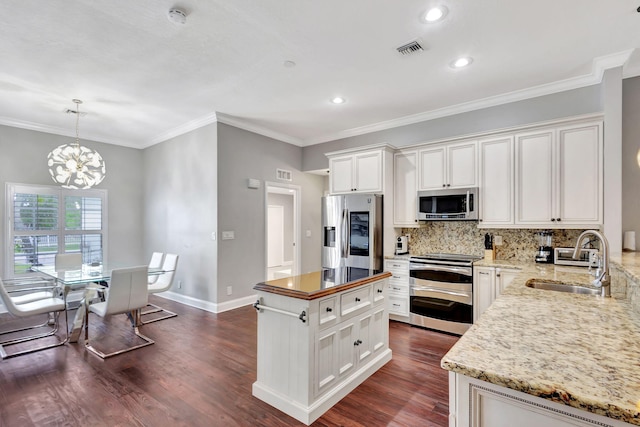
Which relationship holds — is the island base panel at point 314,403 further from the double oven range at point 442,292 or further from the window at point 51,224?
the window at point 51,224

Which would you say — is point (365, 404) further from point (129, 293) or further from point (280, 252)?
point (280, 252)

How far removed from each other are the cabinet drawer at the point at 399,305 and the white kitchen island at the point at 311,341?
1.58 metres

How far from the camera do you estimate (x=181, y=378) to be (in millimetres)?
2785

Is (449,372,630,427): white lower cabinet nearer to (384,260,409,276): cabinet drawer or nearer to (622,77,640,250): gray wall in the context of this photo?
(384,260,409,276): cabinet drawer

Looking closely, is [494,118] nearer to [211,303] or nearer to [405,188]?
[405,188]

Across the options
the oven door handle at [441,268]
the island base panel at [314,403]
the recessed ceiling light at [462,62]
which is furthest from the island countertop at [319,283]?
the recessed ceiling light at [462,62]

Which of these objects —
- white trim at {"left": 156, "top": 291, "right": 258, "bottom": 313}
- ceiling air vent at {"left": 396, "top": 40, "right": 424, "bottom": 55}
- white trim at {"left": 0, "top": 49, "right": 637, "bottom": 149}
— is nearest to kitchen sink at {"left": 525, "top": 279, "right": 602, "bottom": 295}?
ceiling air vent at {"left": 396, "top": 40, "right": 424, "bottom": 55}

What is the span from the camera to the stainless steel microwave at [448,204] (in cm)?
388

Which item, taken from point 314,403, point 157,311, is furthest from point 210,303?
point 314,403

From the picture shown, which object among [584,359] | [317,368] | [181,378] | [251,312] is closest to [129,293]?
[181,378]

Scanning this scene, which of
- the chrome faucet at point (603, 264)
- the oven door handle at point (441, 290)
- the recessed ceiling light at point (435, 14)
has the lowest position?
the oven door handle at point (441, 290)

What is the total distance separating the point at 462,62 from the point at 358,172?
197cm

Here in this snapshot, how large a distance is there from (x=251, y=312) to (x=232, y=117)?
2.99 metres

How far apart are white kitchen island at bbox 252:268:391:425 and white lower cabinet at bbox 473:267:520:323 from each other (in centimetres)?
163
